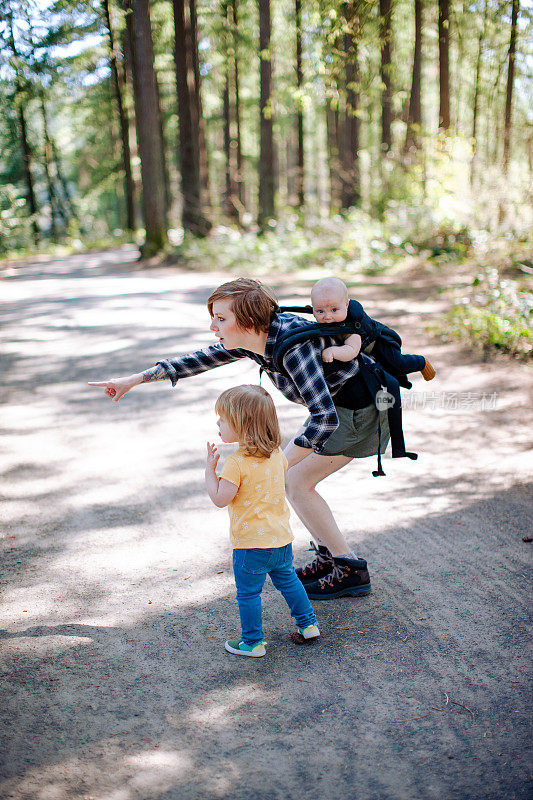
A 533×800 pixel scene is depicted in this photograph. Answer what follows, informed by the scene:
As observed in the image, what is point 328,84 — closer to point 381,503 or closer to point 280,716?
point 381,503

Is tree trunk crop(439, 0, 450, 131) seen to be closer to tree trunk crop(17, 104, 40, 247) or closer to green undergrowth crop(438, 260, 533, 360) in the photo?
green undergrowth crop(438, 260, 533, 360)

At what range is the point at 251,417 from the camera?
316 centimetres

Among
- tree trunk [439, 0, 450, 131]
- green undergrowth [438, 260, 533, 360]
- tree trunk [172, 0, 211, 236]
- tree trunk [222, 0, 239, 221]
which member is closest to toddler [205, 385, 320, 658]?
green undergrowth [438, 260, 533, 360]

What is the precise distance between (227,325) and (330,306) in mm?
512

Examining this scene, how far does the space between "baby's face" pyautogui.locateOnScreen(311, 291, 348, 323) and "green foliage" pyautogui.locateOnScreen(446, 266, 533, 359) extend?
227 inches

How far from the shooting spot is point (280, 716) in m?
2.89

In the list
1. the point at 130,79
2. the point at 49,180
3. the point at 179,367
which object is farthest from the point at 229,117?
the point at 179,367

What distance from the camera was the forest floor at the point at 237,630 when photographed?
2605 millimetres

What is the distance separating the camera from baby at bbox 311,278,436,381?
3299 mm

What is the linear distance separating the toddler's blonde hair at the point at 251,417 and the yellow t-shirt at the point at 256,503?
0.07 metres

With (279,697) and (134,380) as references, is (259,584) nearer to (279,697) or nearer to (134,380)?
(279,697)

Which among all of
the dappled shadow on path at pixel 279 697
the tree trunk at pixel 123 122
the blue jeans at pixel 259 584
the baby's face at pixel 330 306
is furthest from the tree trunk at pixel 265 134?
the blue jeans at pixel 259 584

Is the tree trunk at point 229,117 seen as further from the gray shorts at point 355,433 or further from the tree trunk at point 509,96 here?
the gray shorts at point 355,433

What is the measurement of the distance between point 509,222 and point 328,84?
5.26m
